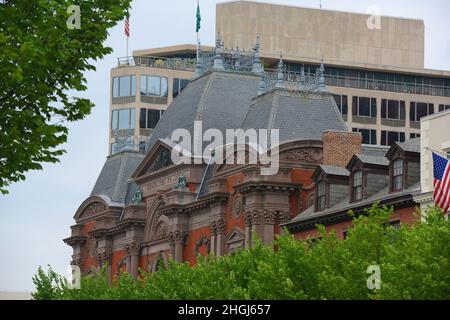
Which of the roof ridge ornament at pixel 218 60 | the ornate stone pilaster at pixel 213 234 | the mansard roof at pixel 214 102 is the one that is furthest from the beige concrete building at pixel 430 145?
the roof ridge ornament at pixel 218 60

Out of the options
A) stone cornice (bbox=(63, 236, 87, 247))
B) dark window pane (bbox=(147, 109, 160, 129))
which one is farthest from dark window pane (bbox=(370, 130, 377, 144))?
stone cornice (bbox=(63, 236, 87, 247))

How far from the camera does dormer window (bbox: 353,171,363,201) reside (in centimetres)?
7506

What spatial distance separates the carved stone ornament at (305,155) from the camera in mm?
84312

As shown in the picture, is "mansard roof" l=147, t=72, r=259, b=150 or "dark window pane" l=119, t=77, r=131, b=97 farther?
"dark window pane" l=119, t=77, r=131, b=97

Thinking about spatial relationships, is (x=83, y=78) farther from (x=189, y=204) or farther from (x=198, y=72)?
(x=198, y=72)

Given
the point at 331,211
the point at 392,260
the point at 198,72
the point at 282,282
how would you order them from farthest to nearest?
the point at 198,72, the point at 331,211, the point at 282,282, the point at 392,260

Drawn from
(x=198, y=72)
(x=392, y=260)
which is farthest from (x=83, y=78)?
(x=198, y=72)

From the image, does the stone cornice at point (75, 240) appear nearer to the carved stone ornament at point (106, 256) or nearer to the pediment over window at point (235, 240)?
the carved stone ornament at point (106, 256)

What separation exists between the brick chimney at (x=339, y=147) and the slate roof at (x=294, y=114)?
3.55m

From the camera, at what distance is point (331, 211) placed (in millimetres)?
75125

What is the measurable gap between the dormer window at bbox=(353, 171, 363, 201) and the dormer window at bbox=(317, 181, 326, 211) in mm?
3236

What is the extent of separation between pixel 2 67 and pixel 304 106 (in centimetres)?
5081

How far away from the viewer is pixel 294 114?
88812mm

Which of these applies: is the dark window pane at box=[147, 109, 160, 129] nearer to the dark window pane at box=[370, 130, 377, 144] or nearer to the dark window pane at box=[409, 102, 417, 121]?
the dark window pane at box=[370, 130, 377, 144]
